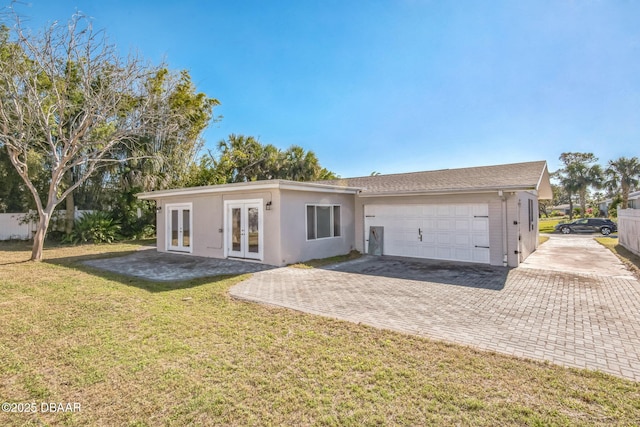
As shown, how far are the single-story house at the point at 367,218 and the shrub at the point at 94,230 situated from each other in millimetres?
5914

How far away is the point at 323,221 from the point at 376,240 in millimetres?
2340

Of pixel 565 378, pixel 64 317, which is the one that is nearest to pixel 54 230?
pixel 64 317

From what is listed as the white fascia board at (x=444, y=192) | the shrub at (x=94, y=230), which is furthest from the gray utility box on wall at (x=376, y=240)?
the shrub at (x=94, y=230)

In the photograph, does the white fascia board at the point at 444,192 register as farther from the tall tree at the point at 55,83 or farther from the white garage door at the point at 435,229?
the tall tree at the point at 55,83

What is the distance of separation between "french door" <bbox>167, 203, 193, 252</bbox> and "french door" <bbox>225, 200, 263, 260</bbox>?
222 centimetres

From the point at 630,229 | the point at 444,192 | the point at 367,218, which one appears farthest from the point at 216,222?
the point at 630,229

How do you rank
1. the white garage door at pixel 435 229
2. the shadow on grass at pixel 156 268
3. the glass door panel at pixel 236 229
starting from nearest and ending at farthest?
the shadow on grass at pixel 156 268 → the white garage door at pixel 435 229 → the glass door panel at pixel 236 229

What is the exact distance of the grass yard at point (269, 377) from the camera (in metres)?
2.63

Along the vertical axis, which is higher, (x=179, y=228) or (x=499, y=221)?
(x=499, y=221)

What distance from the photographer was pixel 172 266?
10.1 m

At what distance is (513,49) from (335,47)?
5774 mm

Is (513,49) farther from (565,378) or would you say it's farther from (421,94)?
(565,378)

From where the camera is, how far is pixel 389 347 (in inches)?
155

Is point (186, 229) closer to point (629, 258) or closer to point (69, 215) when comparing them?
point (69, 215)
